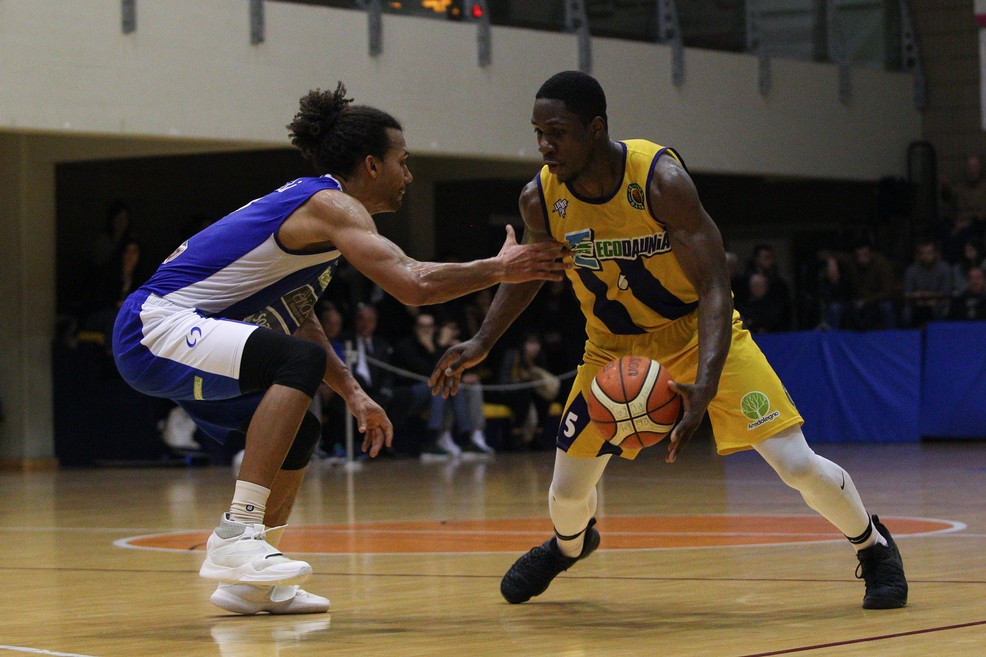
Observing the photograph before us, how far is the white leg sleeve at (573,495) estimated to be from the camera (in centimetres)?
533

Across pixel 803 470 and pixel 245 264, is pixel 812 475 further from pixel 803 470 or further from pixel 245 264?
pixel 245 264

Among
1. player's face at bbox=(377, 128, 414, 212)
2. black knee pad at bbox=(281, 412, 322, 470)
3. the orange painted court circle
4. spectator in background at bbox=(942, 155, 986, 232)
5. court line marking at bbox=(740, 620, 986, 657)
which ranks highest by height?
spectator in background at bbox=(942, 155, 986, 232)

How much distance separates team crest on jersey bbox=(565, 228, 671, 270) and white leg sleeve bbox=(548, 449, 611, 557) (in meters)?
0.68

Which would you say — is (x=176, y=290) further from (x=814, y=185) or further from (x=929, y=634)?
(x=814, y=185)

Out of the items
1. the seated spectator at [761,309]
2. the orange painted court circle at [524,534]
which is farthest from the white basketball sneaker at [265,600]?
the seated spectator at [761,309]

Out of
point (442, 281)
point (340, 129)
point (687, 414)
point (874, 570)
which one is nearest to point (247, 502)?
point (442, 281)

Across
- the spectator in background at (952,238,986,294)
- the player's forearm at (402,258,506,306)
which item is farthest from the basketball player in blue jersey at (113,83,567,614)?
the spectator in background at (952,238,986,294)

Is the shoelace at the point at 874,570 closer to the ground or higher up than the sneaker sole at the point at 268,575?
closer to the ground

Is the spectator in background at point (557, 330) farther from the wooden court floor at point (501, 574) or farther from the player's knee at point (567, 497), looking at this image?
the player's knee at point (567, 497)

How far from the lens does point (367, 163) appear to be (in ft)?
17.1

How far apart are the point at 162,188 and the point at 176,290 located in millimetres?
15105

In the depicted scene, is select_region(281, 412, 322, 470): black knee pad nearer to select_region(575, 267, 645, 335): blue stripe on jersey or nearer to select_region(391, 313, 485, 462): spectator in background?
select_region(575, 267, 645, 335): blue stripe on jersey

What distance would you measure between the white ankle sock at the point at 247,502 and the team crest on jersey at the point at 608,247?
4.25 feet

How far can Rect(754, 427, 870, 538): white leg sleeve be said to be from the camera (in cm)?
502
